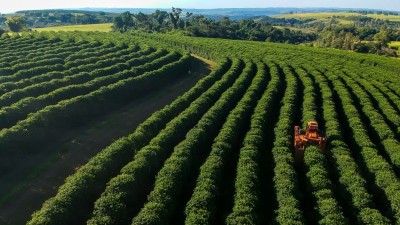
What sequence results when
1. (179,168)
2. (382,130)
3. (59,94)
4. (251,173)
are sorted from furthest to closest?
(59,94), (382,130), (179,168), (251,173)

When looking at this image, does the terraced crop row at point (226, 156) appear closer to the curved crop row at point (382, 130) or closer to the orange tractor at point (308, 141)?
the curved crop row at point (382, 130)

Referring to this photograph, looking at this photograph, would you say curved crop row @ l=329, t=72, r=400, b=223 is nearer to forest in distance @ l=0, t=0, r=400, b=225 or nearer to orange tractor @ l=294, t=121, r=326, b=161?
forest in distance @ l=0, t=0, r=400, b=225

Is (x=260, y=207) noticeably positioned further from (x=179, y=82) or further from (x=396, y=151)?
(x=179, y=82)

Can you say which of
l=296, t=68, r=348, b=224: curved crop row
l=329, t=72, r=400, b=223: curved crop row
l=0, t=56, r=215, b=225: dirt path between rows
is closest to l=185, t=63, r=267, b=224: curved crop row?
l=296, t=68, r=348, b=224: curved crop row

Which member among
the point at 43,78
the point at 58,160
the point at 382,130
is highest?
the point at 43,78

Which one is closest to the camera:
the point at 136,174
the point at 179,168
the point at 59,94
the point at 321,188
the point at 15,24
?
the point at 321,188

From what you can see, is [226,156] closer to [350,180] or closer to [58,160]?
[350,180]

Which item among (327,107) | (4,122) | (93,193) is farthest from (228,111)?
(4,122)

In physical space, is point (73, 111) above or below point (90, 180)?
below

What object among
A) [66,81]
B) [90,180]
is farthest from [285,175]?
[66,81]
